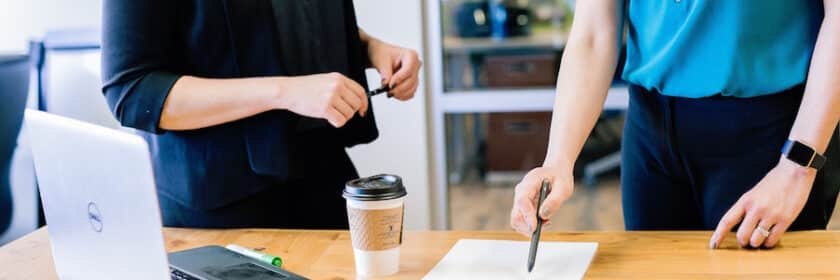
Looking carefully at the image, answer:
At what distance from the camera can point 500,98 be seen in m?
3.39

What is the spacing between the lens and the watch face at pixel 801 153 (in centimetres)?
130

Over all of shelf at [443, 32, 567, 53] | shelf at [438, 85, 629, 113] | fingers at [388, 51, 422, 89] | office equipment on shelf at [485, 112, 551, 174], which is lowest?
office equipment on shelf at [485, 112, 551, 174]

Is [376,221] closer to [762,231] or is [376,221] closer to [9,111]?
[762,231]

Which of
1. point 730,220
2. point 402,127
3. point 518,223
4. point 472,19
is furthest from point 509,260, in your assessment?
point 472,19

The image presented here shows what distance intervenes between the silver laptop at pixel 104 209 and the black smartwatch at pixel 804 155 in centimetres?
71

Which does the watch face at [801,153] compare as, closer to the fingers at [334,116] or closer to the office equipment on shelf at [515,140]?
the fingers at [334,116]

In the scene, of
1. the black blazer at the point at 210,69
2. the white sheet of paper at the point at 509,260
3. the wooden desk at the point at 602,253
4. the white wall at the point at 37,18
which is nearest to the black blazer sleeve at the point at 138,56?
the black blazer at the point at 210,69

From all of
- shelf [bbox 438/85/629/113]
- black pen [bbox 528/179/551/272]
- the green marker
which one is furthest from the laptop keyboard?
shelf [bbox 438/85/629/113]

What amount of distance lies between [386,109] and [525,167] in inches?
35.5

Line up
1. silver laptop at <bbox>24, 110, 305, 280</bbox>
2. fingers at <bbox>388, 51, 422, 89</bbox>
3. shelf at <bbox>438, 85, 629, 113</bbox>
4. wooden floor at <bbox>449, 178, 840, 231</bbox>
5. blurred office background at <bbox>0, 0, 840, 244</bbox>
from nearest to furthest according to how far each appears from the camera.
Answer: silver laptop at <bbox>24, 110, 305, 280</bbox>, fingers at <bbox>388, 51, 422, 89</bbox>, blurred office background at <bbox>0, 0, 840, 244</bbox>, shelf at <bbox>438, 85, 629, 113</bbox>, wooden floor at <bbox>449, 178, 840, 231</bbox>

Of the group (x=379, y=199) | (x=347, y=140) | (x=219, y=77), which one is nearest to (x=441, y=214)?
(x=347, y=140)

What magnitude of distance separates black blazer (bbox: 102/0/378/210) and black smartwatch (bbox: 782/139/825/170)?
2.47 feet

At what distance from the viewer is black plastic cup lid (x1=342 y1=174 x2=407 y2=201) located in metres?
1.23

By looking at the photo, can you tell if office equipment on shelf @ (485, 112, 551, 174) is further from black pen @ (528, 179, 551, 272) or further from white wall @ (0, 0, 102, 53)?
black pen @ (528, 179, 551, 272)
